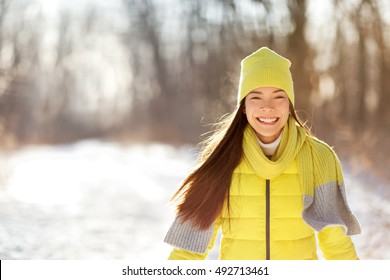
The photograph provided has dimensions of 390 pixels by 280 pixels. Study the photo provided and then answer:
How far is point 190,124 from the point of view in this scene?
24.6 m

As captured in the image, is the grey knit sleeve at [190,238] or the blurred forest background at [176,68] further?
the blurred forest background at [176,68]

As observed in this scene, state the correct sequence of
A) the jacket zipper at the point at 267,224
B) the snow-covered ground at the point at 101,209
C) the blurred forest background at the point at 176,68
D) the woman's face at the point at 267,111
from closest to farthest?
the jacket zipper at the point at 267,224 → the woman's face at the point at 267,111 → the snow-covered ground at the point at 101,209 → the blurred forest background at the point at 176,68

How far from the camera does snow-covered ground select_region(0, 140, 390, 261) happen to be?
7023 mm

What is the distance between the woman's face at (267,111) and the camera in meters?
3.11

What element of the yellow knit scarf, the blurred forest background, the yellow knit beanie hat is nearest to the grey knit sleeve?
the yellow knit scarf

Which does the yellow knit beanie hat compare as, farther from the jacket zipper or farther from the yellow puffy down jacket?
the jacket zipper

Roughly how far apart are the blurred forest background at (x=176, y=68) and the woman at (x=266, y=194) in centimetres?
399

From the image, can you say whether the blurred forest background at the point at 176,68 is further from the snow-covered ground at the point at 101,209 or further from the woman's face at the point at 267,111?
the woman's face at the point at 267,111

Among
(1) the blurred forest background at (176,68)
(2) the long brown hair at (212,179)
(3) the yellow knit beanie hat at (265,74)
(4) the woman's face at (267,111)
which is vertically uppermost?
(1) the blurred forest background at (176,68)

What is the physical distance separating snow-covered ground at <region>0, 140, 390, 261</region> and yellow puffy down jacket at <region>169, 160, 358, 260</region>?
354 mm

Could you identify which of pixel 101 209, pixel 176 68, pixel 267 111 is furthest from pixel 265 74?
pixel 176 68

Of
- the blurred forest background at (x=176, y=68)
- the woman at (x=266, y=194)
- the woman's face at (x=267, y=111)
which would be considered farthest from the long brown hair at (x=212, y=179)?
the blurred forest background at (x=176, y=68)

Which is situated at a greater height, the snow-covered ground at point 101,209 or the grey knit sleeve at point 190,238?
the snow-covered ground at point 101,209

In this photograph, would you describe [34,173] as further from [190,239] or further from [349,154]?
[190,239]
